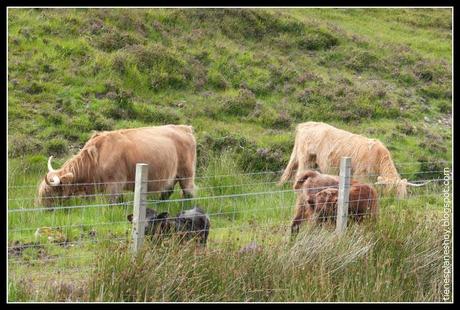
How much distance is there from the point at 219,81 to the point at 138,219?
40.5 feet

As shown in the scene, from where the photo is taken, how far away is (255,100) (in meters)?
19.2

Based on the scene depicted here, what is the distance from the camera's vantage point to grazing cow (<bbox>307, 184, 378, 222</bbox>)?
30.7ft

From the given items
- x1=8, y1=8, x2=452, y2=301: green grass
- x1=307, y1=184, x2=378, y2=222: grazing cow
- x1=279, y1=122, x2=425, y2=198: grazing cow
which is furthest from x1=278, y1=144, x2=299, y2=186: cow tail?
x1=307, y1=184, x2=378, y2=222: grazing cow

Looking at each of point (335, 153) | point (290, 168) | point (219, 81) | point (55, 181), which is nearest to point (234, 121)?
point (219, 81)

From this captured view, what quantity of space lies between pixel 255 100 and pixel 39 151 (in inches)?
265

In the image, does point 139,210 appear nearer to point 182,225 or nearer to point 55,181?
point 182,225

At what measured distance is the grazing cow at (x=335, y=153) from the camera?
→ 45.1ft

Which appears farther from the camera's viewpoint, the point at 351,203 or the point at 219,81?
the point at 219,81

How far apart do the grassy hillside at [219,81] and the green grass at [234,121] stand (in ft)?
0.15

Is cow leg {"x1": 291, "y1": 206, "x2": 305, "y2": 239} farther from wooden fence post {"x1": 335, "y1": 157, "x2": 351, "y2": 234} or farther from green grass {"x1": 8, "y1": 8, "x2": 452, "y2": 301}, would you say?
wooden fence post {"x1": 335, "y1": 157, "x2": 351, "y2": 234}

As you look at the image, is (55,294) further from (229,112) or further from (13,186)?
(229,112)

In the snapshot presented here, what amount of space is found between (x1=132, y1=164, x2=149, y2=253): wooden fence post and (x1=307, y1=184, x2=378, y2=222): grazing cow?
2540mm

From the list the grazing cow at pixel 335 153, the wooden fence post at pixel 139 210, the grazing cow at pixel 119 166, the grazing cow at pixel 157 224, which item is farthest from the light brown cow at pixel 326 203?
the grazing cow at pixel 335 153

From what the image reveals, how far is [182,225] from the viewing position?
8.48m
